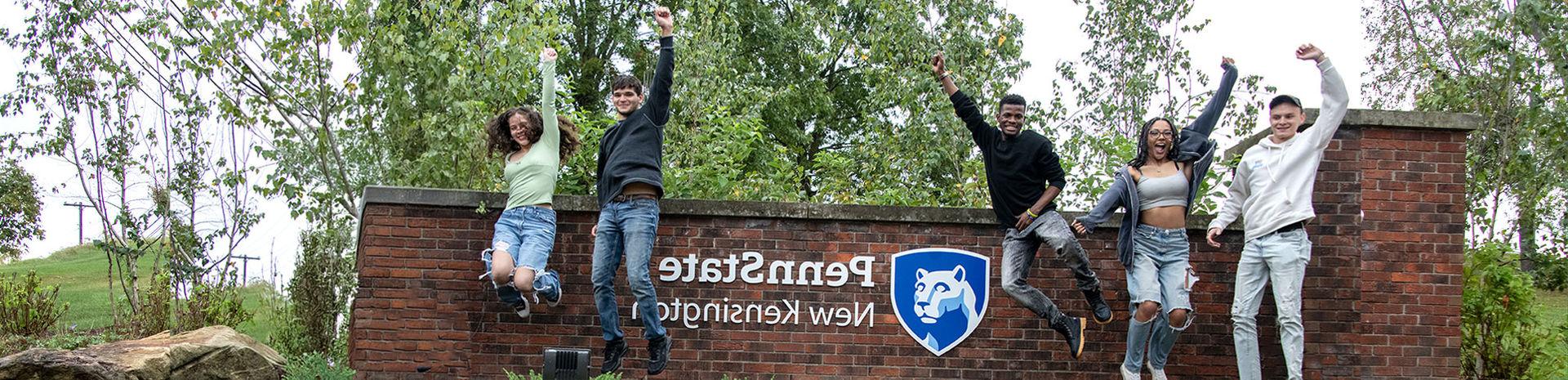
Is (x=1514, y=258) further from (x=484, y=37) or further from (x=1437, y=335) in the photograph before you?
(x=484, y=37)

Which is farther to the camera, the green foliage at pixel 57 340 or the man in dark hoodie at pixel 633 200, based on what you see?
the green foliage at pixel 57 340

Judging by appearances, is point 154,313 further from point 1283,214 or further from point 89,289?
point 89,289

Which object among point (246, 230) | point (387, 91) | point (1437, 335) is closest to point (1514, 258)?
point (1437, 335)

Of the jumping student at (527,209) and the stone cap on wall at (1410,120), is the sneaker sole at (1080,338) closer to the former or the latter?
the stone cap on wall at (1410,120)

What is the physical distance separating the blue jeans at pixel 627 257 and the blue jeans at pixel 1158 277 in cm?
269

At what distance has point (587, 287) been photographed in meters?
8.02

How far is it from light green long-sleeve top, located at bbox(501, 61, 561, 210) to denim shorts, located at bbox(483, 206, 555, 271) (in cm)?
6

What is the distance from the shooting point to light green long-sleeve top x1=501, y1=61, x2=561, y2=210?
7559 mm

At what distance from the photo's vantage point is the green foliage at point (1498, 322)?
28.5 feet

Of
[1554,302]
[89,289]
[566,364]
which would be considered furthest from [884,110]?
[89,289]

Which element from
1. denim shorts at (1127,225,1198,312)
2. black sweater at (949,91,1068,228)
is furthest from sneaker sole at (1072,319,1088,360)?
black sweater at (949,91,1068,228)

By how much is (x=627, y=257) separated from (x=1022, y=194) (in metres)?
2.30

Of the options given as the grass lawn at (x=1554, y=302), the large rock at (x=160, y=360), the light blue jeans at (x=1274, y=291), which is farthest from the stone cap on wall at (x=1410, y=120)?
the grass lawn at (x=1554, y=302)

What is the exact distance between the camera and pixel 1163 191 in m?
7.38
